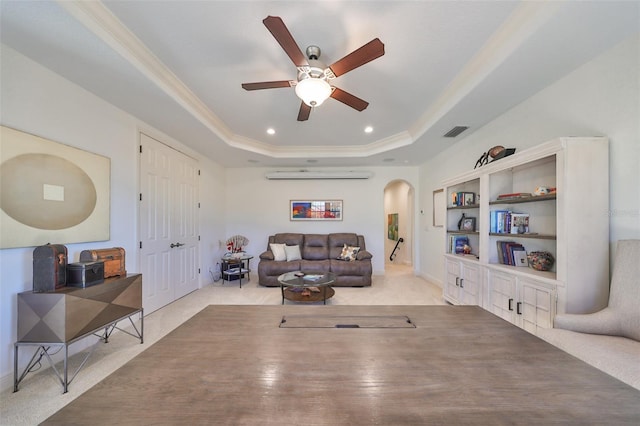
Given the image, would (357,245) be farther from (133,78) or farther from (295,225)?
(133,78)

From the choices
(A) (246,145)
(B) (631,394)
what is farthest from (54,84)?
(B) (631,394)

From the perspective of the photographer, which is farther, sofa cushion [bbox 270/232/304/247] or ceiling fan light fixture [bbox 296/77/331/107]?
sofa cushion [bbox 270/232/304/247]

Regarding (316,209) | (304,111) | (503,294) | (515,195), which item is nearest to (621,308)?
(503,294)

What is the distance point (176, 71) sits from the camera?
233cm

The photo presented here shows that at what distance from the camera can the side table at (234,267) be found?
463cm

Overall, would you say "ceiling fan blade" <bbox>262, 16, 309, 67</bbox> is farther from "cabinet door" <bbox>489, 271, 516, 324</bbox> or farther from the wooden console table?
"cabinet door" <bbox>489, 271, 516, 324</bbox>

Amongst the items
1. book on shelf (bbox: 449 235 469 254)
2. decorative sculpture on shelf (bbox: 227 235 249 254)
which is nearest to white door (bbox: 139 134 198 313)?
→ decorative sculpture on shelf (bbox: 227 235 249 254)

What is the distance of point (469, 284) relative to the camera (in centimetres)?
296

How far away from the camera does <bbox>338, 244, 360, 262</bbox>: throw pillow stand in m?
4.78

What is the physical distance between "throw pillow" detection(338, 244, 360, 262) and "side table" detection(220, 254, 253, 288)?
72.6 inches

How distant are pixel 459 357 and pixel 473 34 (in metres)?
2.27

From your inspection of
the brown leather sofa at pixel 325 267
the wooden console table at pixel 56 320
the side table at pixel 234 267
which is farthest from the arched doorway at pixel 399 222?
the wooden console table at pixel 56 320

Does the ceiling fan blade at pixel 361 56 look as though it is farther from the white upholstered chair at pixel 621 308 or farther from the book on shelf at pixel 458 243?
the book on shelf at pixel 458 243

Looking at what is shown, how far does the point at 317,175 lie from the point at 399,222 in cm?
341
